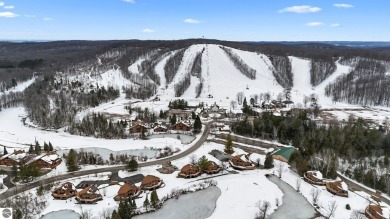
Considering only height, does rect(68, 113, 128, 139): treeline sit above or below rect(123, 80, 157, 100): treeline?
below

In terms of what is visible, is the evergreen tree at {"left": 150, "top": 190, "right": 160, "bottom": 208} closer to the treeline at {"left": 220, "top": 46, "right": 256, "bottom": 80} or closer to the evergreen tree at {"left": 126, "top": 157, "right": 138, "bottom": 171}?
the evergreen tree at {"left": 126, "top": 157, "right": 138, "bottom": 171}

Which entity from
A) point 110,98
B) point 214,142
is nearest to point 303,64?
point 110,98

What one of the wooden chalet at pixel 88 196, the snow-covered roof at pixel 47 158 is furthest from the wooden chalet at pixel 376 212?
the snow-covered roof at pixel 47 158

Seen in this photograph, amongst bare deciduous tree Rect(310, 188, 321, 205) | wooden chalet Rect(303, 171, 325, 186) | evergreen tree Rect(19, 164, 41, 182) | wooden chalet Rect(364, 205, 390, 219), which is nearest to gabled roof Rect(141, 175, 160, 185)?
evergreen tree Rect(19, 164, 41, 182)

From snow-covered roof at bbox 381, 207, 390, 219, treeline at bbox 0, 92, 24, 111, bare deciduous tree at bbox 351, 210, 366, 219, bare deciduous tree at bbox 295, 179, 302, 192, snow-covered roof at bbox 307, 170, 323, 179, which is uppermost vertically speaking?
snow-covered roof at bbox 307, 170, 323, 179

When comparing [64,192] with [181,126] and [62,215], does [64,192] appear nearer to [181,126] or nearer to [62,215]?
[62,215]

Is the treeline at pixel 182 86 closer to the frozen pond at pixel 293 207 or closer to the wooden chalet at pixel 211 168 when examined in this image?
the wooden chalet at pixel 211 168
